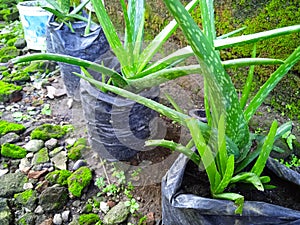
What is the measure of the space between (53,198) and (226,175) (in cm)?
74

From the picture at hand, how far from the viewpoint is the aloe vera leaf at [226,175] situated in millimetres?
613

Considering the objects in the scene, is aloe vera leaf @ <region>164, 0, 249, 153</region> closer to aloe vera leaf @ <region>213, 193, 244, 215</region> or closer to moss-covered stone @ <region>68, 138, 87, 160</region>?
aloe vera leaf @ <region>213, 193, 244, 215</region>

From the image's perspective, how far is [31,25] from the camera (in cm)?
208

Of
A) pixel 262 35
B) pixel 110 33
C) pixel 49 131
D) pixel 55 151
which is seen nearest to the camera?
pixel 262 35

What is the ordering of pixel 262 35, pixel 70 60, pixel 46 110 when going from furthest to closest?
pixel 46 110, pixel 70 60, pixel 262 35

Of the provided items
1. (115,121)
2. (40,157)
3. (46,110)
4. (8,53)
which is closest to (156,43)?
(115,121)

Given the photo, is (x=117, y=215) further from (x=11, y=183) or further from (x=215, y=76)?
(x=215, y=76)

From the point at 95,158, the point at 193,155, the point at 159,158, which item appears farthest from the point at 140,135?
the point at 193,155

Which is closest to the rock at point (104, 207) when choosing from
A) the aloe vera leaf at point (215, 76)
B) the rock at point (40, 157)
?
the rock at point (40, 157)

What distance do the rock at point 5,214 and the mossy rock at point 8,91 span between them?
2.47 feet

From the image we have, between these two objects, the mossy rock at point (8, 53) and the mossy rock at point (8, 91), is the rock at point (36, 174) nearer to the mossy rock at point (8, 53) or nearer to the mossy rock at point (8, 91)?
the mossy rock at point (8, 91)

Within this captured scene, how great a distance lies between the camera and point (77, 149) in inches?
53.9

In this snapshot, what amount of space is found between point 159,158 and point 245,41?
75 centimetres

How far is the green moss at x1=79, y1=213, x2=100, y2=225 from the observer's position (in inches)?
42.2
